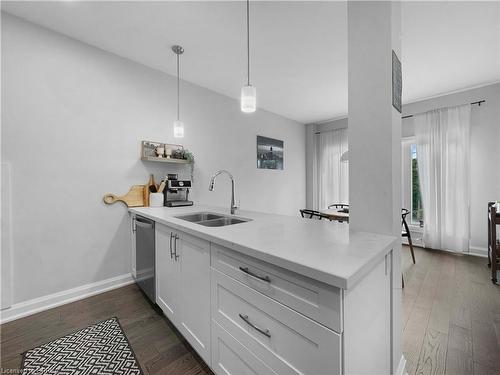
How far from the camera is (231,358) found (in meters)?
1.07

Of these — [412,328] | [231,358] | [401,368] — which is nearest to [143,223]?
[231,358]

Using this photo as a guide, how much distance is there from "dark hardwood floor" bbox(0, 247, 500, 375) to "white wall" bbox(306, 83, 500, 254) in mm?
1301

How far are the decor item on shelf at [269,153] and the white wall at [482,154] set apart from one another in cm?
293

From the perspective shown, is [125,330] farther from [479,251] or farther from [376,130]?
[479,251]

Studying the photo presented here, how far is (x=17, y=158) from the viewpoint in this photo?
1.86 meters

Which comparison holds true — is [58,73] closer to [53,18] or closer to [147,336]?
[53,18]

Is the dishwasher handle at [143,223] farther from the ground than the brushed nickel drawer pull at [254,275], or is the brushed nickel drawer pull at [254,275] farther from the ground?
the dishwasher handle at [143,223]

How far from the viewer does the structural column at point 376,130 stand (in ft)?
3.65

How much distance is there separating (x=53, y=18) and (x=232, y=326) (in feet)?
9.35

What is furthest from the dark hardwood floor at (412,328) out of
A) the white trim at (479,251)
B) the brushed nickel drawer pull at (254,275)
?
the white trim at (479,251)

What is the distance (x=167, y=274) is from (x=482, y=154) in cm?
466

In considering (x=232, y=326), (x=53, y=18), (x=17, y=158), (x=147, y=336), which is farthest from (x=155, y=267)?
(x=53, y=18)

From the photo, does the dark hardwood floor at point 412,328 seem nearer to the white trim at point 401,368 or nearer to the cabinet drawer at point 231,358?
the white trim at point 401,368

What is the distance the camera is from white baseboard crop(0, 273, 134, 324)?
183cm
